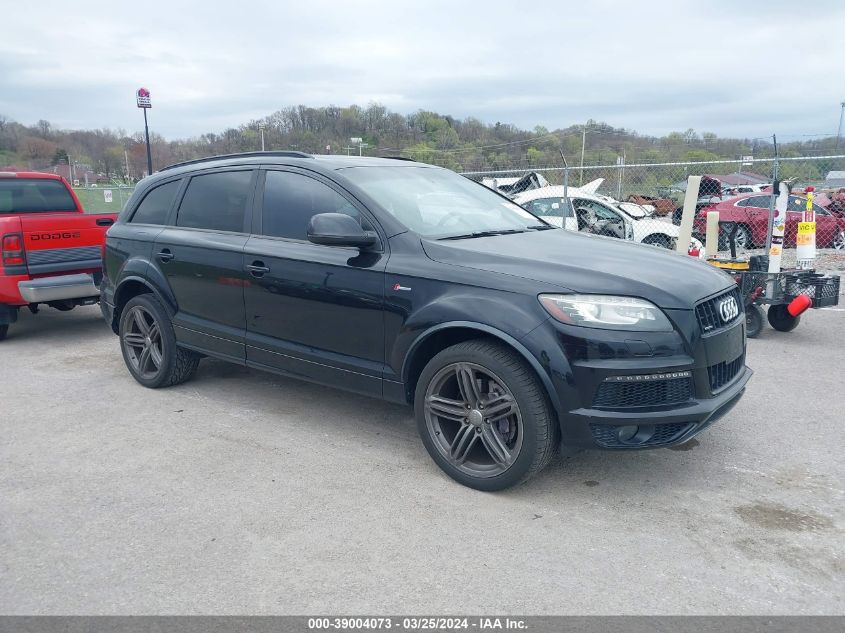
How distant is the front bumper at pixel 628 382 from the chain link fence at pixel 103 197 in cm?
1952

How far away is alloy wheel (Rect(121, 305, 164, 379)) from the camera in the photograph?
5527 mm

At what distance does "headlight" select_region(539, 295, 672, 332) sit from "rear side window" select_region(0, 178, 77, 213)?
301 inches

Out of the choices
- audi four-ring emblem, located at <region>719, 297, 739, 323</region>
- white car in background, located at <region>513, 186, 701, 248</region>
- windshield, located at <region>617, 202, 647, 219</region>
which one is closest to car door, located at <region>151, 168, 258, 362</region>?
audi four-ring emblem, located at <region>719, 297, 739, 323</region>

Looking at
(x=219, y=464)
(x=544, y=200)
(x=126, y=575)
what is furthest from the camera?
(x=544, y=200)

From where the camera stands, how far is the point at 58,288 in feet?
23.6

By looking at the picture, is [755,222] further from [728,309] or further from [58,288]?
[58,288]

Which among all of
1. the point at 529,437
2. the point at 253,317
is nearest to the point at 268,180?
the point at 253,317

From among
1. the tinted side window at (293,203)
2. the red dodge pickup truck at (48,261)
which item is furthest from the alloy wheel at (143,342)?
the tinted side window at (293,203)

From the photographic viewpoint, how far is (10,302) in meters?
7.14

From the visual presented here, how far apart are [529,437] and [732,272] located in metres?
4.70

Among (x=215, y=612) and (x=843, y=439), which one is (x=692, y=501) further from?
(x=215, y=612)

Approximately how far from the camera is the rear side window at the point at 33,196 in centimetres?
825

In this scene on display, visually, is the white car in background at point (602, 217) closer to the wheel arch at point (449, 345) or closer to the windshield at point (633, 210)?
the windshield at point (633, 210)

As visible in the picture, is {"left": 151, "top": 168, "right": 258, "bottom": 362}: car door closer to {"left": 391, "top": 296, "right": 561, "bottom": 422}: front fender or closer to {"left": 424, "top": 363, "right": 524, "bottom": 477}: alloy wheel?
{"left": 391, "top": 296, "right": 561, "bottom": 422}: front fender
